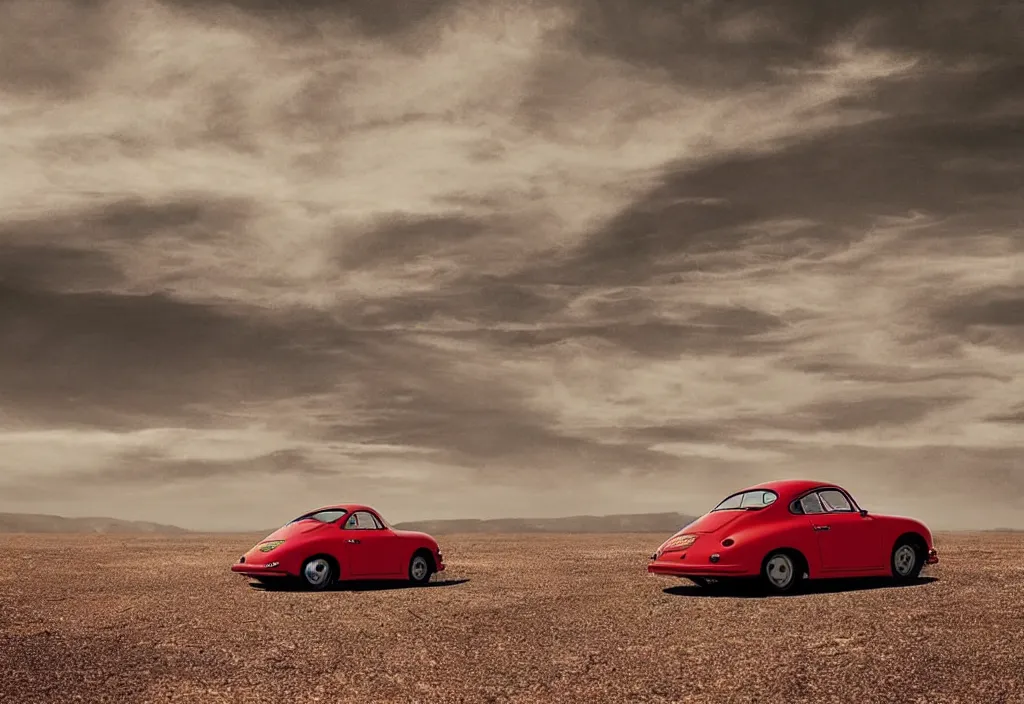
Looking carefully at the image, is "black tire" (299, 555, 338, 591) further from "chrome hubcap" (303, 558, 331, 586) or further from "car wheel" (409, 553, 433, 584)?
"car wheel" (409, 553, 433, 584)

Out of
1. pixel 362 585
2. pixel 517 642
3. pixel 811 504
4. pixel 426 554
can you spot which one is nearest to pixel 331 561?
pixel 362 585

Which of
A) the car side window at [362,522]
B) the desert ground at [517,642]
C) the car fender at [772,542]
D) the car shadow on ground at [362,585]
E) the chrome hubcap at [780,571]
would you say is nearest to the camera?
the desert ground at [517,642]

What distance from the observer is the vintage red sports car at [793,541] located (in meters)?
16.0

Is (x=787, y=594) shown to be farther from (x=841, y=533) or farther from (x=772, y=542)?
(x=841, y=533)

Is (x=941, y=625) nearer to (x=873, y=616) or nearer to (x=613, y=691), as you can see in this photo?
(x=873, y=616)

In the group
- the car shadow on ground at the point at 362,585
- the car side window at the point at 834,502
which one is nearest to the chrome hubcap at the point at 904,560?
the car side window at the point at 834,502

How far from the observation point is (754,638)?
12.5 meters

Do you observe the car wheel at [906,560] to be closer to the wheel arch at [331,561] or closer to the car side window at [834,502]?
the car side window at [834,502]

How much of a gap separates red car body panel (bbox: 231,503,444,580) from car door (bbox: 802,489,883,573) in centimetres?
710

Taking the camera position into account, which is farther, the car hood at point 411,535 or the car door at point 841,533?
the car hood at point 411,535

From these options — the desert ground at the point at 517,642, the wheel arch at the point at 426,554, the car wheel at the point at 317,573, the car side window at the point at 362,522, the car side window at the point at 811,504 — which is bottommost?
the desert ground at the point at 517,642

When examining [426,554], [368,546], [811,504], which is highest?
[811,504]

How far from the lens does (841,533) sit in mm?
16578

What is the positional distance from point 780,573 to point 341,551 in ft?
24.7
